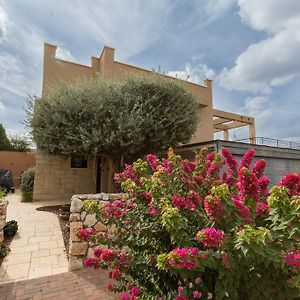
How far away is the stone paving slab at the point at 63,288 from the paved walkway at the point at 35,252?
10.0 inches

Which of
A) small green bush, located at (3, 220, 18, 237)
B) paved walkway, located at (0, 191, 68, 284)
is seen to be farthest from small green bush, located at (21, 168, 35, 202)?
small green bush, located at (3, 220, 18, 237)

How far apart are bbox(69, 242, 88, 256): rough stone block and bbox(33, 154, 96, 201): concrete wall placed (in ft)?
28.6

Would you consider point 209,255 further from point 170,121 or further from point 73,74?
point 73,74

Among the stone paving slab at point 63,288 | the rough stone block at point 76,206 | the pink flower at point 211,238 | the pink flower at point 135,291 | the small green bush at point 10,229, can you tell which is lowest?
the stone paving slab at point 63,288

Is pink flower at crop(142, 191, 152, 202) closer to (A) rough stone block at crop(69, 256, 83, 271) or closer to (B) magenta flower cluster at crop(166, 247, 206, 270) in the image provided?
(B) magenta flower cluster at crop(166, 247, 206, 270)

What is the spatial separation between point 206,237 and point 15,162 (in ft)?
70.3

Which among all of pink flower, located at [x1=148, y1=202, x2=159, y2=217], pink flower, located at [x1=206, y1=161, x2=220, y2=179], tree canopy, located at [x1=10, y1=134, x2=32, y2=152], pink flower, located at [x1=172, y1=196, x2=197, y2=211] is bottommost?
pink flower, located at [x1=148, y1=202, x2=159, y2=217]

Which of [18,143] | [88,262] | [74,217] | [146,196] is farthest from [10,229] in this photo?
[18,143]

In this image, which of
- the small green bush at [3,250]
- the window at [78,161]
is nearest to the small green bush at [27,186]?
the window at [78,161]

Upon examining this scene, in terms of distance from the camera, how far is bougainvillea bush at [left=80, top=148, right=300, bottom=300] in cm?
163

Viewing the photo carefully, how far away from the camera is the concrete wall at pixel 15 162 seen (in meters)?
19.2

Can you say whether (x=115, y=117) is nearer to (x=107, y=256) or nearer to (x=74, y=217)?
(x=74, y=217)

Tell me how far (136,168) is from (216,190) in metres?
1.50

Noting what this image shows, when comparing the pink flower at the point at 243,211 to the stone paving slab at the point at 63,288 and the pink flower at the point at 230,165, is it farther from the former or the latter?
the stone paving slab at the point at 63,288
